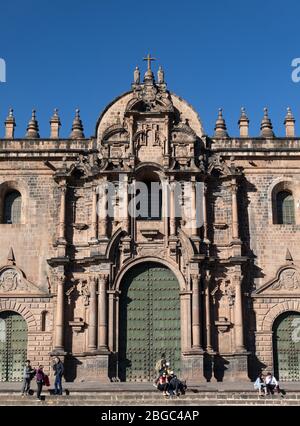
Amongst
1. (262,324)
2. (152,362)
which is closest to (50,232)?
(152,362)

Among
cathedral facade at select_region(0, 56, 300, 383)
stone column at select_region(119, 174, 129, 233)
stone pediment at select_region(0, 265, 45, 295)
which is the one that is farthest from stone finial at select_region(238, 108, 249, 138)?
stone pediment at select_region(0, 265, 45, 295)

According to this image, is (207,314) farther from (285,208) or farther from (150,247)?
(285,208)

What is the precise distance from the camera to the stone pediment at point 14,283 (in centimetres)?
3017

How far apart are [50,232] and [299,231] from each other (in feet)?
32.7

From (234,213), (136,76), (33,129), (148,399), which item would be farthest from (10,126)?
(148,399)

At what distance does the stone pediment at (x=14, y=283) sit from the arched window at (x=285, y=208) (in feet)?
33.1

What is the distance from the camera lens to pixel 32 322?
2988cm

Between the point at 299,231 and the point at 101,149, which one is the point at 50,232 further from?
the point at 299,231

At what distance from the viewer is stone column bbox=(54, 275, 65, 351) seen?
29125mm

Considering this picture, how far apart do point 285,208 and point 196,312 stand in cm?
608

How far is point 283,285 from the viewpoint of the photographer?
3030 cm

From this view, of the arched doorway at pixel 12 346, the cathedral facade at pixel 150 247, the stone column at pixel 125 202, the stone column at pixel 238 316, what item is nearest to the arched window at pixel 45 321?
the cathedral facade at pixel 150 247

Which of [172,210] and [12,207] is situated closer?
[172,210]

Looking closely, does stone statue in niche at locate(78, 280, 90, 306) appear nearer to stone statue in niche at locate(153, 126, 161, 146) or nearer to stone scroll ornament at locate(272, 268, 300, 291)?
stone statue in niche at locate(153, 126, 161, 146)
